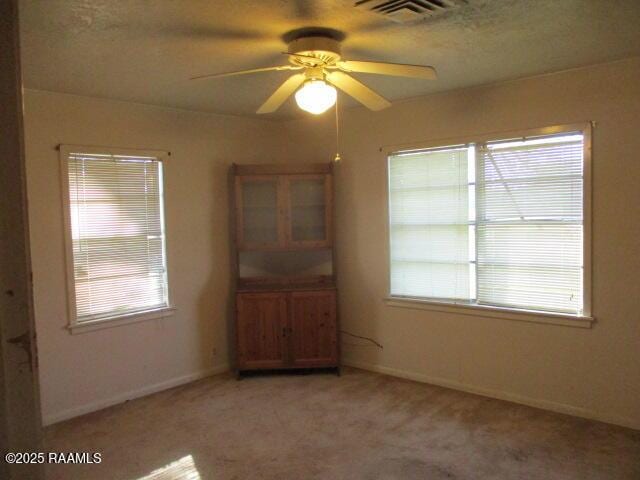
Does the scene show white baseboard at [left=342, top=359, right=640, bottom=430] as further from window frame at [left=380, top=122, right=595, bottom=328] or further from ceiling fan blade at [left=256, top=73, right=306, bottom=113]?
ceiling fan blade at [left=256, top=73, right=306, bottom=113]

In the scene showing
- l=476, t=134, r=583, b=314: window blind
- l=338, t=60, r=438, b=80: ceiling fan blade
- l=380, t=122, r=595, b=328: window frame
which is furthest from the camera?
l=476, t=134, r=583, b=314: window blind

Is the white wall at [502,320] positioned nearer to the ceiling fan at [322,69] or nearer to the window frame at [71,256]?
the ceiling fan at [322,69]

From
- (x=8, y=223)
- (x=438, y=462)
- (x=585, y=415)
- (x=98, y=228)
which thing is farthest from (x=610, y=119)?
(x=98, y=228)

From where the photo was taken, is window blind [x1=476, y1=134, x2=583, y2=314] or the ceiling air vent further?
window blind [x1=476, y1=134, x2=583, y2=314]

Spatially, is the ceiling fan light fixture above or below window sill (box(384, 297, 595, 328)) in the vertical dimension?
above

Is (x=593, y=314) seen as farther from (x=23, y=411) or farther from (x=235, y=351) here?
(x=23, y=411)

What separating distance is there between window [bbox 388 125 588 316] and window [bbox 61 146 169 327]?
6.98 feet

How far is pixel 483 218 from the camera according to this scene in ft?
12.9

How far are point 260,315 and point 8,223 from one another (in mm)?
3732

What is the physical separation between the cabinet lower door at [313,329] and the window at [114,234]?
1191 mm

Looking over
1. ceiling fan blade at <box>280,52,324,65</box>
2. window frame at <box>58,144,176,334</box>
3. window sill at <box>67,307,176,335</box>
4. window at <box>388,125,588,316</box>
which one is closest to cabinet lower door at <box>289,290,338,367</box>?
A: window at <box>388,125,588,316</box>

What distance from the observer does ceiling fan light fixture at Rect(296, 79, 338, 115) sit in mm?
2523

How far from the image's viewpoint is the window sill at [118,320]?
379 cm

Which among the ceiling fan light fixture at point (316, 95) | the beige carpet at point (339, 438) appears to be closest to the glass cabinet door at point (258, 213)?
the beige carpet at point (339, 438)
